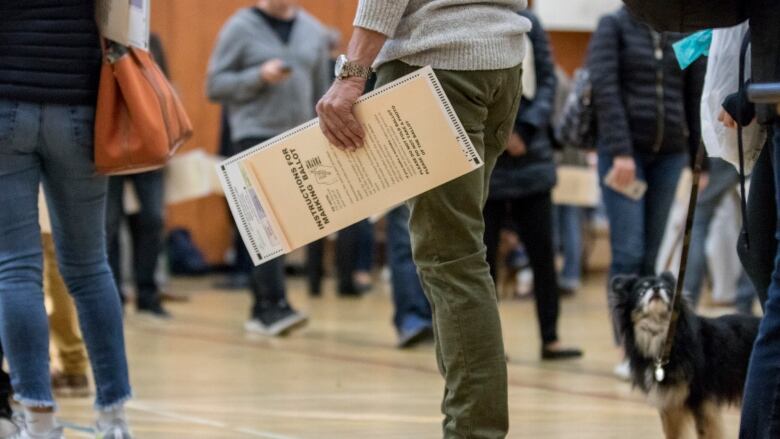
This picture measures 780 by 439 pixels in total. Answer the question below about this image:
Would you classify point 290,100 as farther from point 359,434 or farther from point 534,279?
point 359,434

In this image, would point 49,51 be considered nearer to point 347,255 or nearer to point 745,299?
point 745,299

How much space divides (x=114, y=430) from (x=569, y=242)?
6.79 meters

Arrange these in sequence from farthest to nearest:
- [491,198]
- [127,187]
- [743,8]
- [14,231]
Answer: [127,187]
[491,198]
[14,231]
[743,8]

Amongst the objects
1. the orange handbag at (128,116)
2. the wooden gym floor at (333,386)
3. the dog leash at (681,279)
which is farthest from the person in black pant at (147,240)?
the dog leash at (681,279)

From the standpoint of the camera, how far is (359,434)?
156 inches

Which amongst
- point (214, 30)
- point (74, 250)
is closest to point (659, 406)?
point (74, 250)

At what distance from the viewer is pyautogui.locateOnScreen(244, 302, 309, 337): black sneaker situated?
22.6ft

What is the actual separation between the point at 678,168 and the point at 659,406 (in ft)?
6.10

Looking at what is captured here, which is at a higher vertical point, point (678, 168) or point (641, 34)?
point (641, 34)

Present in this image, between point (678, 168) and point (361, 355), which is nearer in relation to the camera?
point (678, 168)

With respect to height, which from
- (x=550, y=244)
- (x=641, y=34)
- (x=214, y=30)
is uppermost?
(x=641, y=34)

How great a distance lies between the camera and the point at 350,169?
2838 mm

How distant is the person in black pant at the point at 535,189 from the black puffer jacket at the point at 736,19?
9.31 feet

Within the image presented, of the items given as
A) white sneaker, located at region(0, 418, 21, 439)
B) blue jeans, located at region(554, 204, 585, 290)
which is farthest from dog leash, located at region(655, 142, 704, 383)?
blue jeans, located at region(554, 204, 585, 290)
